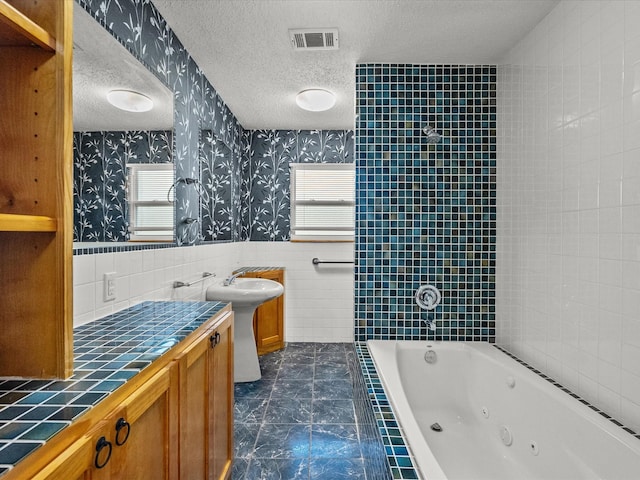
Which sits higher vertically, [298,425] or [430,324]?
[430,324]

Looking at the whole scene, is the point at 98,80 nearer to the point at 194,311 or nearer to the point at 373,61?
the point at 194,311

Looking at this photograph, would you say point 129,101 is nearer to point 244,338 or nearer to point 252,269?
point 244,338

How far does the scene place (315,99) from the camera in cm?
304

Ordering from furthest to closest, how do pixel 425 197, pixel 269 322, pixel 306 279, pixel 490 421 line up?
pixel 306 279 < pixel 269 322 < pixel 425 197 < pixel 490 421

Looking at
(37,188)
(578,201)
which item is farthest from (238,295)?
(578,201)

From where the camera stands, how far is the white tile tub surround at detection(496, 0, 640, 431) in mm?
1393

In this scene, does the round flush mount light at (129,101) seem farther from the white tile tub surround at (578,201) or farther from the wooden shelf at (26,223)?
the white tile tub surround at (578,201)

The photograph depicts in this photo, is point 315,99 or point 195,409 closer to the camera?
point 195,409

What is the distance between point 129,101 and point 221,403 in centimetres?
144

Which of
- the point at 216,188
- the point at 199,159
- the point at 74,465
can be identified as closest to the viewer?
the point at 74,465

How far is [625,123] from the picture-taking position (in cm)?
140

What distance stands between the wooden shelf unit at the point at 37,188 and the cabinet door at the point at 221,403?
69 centimetres

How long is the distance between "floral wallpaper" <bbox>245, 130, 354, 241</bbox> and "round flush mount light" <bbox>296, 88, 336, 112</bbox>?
883 mm

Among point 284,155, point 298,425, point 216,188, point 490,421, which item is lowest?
point 298,425
